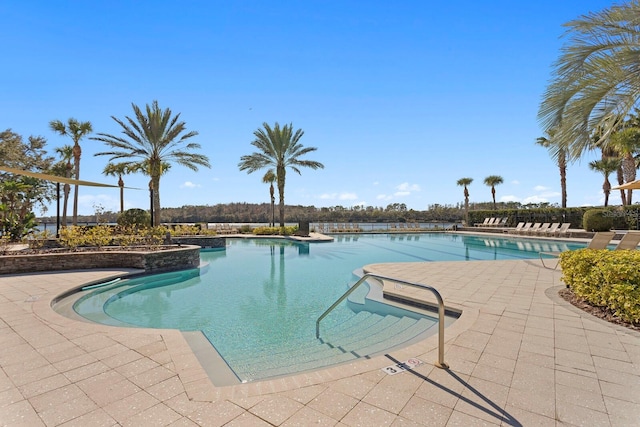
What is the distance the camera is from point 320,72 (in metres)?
11.9

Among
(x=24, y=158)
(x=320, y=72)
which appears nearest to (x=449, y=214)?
(x=320, y=72)

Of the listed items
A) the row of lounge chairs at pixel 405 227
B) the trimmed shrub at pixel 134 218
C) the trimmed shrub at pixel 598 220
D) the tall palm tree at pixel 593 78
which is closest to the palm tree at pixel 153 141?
the trimmed shrub at pixel 134 218

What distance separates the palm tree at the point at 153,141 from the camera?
17.2 m

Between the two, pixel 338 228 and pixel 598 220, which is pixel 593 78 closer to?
pixel 598 220

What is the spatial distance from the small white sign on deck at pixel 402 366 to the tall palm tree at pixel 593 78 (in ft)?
16.7

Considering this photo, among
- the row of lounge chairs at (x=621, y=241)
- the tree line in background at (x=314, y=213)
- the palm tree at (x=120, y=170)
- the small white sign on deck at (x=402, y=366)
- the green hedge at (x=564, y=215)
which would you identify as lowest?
the small white sign on deck at (x=402, y=366)

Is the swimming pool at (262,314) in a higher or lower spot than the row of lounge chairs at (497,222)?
lower

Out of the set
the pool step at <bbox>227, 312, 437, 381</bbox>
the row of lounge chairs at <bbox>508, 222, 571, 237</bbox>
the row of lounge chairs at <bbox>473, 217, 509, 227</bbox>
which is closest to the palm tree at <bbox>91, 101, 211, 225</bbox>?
the pool step at <bbox>227, 312, 437, 381</bbox>

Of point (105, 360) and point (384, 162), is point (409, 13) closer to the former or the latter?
point (105, 360)

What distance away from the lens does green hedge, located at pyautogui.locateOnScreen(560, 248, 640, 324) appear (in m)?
3.71

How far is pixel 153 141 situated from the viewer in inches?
693

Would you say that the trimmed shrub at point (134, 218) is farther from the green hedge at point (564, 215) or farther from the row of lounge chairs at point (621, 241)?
the green hedge at point (564, 215)

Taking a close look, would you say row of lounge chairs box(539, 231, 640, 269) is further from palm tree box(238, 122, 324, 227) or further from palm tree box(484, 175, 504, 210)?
palm tree box(484, 175, 504, 210)

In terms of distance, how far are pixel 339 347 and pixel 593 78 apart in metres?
5.75
